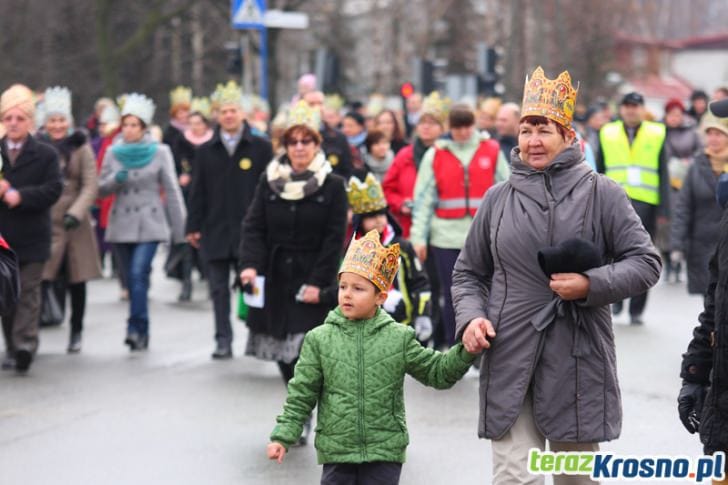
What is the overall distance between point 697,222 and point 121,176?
4638 millimetres

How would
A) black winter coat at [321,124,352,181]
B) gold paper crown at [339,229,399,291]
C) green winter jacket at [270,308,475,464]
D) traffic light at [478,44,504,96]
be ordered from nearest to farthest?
green winter jacket at [270,308,475,464] → gold paper crown at [339,229,399,291] → black winter coat at [321,124,352,181] → traffic light at [478,44,504,96]

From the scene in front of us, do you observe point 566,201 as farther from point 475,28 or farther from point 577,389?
point 475,28

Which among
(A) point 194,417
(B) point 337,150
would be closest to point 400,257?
(A) point 194,417

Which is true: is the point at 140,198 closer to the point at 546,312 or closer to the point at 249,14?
the point at 546,312

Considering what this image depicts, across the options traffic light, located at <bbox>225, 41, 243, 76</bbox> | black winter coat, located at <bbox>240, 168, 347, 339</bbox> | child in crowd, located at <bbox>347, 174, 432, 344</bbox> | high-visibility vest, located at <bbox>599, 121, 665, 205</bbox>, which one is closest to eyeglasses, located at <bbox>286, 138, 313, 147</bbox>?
black winter coat, located at <bbox>240, 168, 347, 339</bbox>

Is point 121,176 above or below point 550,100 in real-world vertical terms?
below

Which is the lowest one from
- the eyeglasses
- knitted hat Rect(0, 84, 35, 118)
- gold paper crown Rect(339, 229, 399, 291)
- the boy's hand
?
the boy's hand

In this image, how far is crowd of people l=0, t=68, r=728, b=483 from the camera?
5828mm

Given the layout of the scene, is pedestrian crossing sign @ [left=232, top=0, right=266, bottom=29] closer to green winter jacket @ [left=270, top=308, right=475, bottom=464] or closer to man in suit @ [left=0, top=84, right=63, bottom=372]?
man in suit @ [left=0, top=84, right=63, bottom=372]

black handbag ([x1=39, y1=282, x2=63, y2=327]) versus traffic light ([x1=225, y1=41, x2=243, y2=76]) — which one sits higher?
traffic light ([x1=225, y1=41, x2=243, y2=76])

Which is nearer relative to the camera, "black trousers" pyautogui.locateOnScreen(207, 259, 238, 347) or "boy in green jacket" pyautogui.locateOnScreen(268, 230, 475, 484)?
"boy in green jacket" pyautogui.locateOnScreen(268, 230, 475, 484)

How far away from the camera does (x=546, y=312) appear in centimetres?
579

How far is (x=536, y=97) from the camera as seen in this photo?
596 cm

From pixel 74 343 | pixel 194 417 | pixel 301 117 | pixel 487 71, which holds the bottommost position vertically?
pixel 74 343
